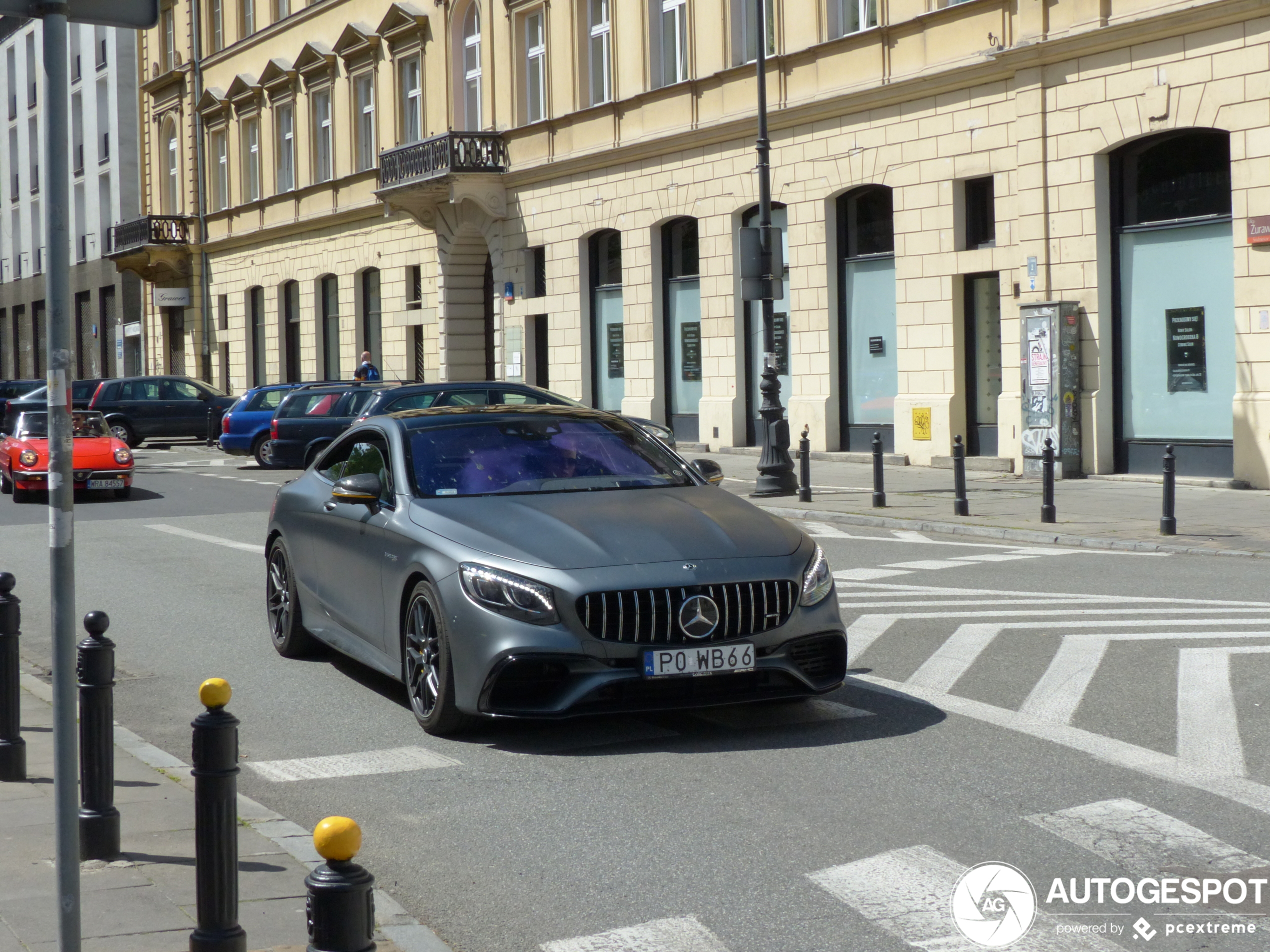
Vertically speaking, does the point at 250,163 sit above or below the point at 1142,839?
above

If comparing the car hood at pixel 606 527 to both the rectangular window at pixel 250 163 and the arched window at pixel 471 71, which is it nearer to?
the arched window at pixel 471 71

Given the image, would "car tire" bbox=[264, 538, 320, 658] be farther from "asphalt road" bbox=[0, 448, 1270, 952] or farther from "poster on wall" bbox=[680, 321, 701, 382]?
"poster on wall" bbox=[680, 321, 701, 382]

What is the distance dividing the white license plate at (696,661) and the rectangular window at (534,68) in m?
27.3

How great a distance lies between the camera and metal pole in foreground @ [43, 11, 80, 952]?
3.75 metres

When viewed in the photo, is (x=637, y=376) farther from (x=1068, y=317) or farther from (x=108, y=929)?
(x=108, y=929)

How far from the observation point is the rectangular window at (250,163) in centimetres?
4700

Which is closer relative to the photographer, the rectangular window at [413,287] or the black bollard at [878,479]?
the black bollard at [878,479]

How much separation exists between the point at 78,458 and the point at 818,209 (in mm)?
11558

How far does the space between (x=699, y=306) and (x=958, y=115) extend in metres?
7.00

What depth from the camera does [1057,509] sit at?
57.9 feet

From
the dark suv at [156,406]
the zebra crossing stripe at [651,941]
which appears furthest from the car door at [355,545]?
the dark suv at [156,406]

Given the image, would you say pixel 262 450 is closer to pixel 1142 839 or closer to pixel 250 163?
pixel 250 163

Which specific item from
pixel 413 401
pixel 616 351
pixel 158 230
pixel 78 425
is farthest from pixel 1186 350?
pixel 158 230

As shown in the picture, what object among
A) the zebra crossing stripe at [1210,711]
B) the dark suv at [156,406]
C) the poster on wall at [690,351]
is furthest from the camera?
the dark suv at [156,406]
